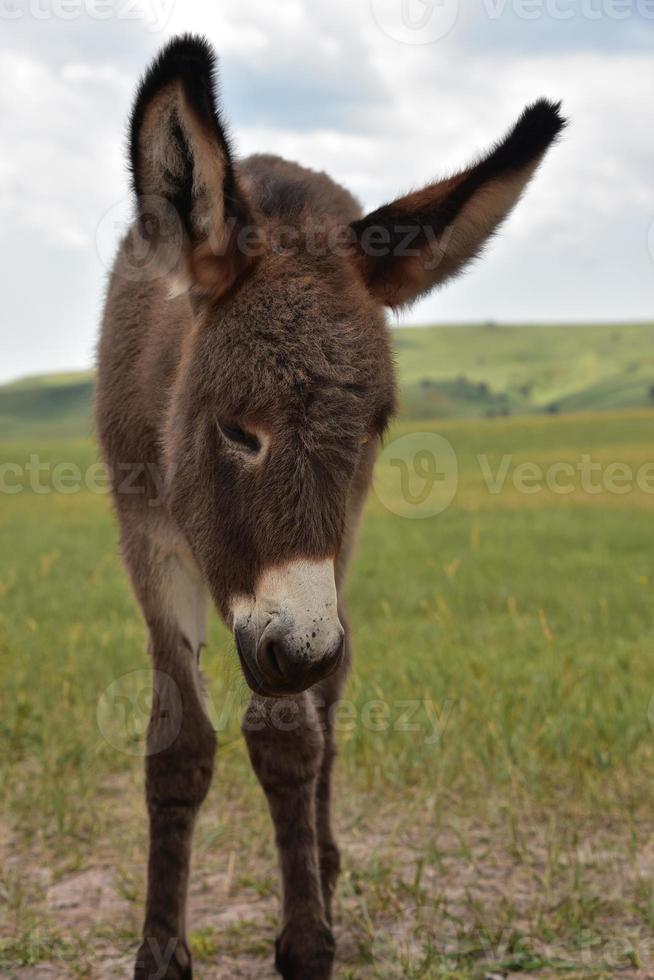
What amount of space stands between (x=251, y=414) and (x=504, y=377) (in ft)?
250

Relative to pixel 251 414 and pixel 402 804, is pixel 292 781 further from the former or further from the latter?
pixel 251 414

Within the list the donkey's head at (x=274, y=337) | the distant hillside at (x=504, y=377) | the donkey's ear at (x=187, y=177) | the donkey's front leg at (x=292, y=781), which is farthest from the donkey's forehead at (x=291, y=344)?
the distant hillside at (x=504, y=377)

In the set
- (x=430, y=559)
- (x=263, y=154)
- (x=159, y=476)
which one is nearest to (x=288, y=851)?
(x=159, y=476)

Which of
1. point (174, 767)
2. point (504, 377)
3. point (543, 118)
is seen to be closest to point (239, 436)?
point (543, 118)

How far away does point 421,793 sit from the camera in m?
5.05

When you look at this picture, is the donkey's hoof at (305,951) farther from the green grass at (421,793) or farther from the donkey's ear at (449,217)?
the donkey's ear at (449,217)

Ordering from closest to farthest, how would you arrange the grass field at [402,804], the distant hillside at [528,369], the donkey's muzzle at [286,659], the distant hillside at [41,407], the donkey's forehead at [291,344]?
the donkey's muzzle at [286,659]
the donkey's forehead at [291,344]
the grass field at [402,804]
the distant hillside at [528,369]
the distant hillside at [41,407]

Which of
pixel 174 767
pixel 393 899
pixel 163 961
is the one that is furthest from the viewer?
pixel 393 899

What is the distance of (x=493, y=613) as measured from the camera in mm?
10305

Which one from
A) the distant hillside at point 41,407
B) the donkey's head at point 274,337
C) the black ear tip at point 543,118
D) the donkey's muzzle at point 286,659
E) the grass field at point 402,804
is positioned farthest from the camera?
the distant hillside at point 41,407

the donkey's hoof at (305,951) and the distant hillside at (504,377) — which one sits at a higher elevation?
the distant hillside at (504,377)

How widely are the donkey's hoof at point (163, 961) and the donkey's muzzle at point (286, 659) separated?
150 centimetres

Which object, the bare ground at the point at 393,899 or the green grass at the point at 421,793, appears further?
the green grass at the point at 421,793

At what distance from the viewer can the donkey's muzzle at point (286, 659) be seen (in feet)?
8.26
